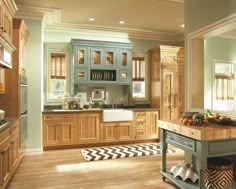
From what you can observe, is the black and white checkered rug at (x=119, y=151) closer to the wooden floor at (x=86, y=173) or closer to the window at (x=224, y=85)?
the wooden floor at (x=86, y=173)

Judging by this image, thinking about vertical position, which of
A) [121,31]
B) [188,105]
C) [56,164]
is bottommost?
[56,164]

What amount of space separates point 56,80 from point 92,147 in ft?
6.35

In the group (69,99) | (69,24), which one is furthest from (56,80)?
(69,24)

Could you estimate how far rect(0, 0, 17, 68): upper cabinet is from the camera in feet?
9.10

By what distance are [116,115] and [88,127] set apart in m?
0.72

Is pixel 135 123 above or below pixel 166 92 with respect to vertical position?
below

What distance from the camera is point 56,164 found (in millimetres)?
3938

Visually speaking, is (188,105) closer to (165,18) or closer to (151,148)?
(151,148)

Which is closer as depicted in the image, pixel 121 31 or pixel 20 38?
pixel 20 38

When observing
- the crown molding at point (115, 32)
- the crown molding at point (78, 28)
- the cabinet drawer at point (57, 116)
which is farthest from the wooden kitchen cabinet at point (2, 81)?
the crown molding at point (115, 32)

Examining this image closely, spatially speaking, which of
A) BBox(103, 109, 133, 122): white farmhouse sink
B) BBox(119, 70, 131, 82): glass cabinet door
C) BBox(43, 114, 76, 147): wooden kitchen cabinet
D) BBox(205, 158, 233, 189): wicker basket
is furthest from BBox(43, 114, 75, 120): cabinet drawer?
BBox(205, 158, 233, 189): wicker basket

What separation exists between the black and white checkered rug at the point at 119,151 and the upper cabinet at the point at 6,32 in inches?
91.2

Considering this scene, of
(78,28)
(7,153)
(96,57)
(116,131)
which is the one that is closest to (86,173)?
(7,153)

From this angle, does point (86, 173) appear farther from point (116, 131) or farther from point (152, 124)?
point (152, 124)
